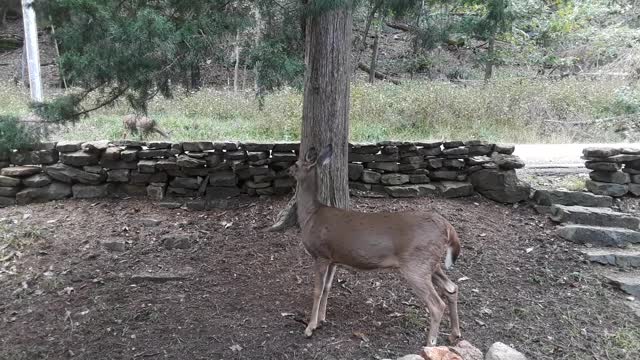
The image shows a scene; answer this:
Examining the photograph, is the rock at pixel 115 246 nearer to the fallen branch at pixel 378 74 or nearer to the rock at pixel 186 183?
the rock at pixel 186 183

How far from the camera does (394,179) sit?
23.2 feet

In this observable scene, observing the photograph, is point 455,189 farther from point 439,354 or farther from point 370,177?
point 439,354

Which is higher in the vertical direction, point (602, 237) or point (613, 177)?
point (613, 177)

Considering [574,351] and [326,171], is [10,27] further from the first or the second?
[574,351]

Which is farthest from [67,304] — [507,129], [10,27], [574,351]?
[10,27]

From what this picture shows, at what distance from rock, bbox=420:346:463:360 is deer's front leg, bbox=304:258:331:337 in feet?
3.35

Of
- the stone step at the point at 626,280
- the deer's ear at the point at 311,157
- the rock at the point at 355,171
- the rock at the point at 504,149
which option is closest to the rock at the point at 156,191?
the rock at the point at 355,171

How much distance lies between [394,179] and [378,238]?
2860 mm

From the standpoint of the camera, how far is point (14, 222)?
255 inches

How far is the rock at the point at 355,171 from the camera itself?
700cm

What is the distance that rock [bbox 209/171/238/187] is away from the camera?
697 cm

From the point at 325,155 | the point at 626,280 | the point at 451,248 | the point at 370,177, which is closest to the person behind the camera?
the point at 451,248

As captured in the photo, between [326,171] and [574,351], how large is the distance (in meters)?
2.86

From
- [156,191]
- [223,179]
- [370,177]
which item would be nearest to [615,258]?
[370,177]
